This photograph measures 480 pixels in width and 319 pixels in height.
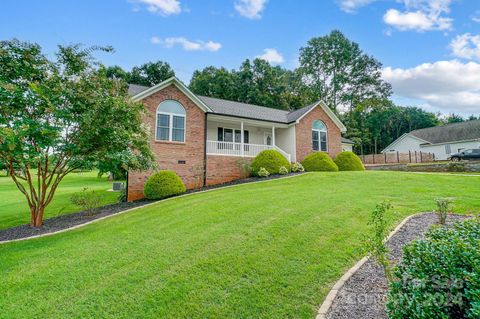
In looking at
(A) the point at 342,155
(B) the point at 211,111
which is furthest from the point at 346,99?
(B) the point at 211,111

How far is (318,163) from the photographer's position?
1867 centimetres

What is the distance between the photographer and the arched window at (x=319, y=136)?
21172 mm

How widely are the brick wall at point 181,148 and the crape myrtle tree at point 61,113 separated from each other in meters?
4.55

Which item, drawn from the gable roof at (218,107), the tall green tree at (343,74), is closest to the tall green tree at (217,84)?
the tall green tree at (343,74)

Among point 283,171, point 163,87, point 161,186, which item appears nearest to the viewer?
point 161,186

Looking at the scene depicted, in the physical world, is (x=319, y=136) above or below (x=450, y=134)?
below

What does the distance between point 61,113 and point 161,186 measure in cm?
595

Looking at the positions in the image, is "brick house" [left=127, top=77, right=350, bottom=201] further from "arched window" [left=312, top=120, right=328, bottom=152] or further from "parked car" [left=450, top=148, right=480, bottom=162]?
"parked car" [left=450, top=148, right=480, bottom=162]

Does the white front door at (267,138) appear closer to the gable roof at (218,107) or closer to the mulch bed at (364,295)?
the gable roof at (218,107)

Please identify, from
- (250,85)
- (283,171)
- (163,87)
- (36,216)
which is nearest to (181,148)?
(163,87)

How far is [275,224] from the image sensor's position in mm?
6449

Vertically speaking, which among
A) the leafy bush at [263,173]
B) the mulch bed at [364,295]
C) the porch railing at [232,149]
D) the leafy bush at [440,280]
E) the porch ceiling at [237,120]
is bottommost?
the mulch bed at [364,295]

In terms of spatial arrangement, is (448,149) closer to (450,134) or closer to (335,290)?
(450,134)

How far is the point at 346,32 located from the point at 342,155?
3518cm
